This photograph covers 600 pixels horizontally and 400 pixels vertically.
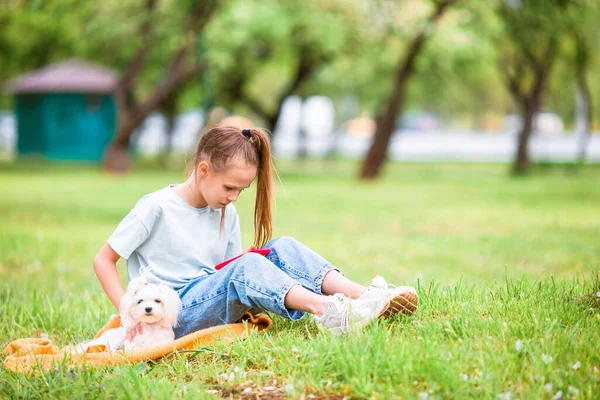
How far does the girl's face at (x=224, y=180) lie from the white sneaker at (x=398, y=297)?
0.96 m

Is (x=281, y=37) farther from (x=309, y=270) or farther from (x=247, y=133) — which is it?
(x=309, y=270)

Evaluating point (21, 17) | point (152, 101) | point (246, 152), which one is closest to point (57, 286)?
point (246, 152)

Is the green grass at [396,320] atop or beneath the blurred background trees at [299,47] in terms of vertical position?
beneath

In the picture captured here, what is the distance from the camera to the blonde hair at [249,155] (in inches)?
171

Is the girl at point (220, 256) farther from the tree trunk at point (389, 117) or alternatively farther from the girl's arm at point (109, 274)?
the tree trunk at point (389, 117)

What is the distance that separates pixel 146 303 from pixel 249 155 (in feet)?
3.51

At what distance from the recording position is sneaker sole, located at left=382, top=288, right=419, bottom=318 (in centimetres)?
393

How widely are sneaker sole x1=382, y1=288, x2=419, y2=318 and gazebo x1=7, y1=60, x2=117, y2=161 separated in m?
29.0

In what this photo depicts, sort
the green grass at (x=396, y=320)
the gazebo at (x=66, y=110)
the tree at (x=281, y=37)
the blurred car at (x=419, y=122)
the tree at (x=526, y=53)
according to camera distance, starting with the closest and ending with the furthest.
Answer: the green grass at (x=396, y=320), the tree at (x=526, y=53), the tree at (x=281, y=37), the gazebo at (x=66, y=110), the blurred car at (x=419, y=122)

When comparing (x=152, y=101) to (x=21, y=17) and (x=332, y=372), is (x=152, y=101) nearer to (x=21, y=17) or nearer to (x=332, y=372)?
(x=21, y=17)

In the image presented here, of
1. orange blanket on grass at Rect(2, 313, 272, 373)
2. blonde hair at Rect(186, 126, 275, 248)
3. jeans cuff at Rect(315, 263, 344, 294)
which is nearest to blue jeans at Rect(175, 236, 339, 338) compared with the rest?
jeans cuff at Rect(315, 263, 344, 294)

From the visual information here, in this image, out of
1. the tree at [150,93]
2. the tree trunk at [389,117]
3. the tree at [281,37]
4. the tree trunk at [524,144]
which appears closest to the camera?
the tree trunk at [389,117]

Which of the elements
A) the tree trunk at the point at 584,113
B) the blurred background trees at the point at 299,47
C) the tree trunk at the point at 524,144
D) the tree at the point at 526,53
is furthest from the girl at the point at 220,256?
the tree trunk at the point at 584,113

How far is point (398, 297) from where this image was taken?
12.9 feet
